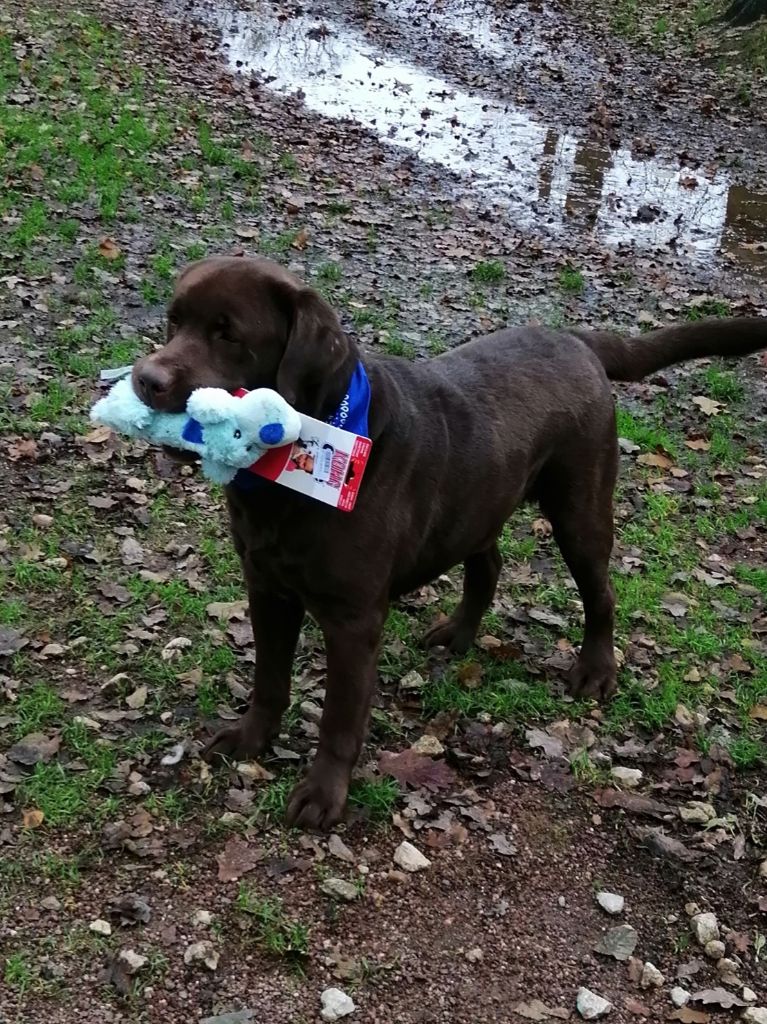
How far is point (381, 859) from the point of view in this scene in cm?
372

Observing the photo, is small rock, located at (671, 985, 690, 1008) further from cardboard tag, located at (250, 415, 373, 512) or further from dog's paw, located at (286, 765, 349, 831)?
cardboard tag, located at (250, 415, 373, 512)

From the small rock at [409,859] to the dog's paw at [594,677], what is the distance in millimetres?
1268

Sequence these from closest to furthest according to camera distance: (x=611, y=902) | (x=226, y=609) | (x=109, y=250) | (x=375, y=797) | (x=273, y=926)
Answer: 1. (x=273, y=926)
2. (x=611, y=902)
3. (x=375, y=797)
4. (x=226, y=609)
5. (x=109, y=250)

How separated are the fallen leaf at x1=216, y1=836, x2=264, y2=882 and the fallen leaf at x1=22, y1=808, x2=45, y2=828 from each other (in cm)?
63

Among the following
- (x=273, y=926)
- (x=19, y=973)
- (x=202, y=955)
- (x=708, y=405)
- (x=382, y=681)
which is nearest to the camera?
(x=19, y=973)

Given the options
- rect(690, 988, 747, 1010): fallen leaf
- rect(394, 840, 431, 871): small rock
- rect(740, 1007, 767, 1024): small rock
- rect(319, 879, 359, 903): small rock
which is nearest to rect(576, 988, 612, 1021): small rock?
rect(690, 988, 747, 1010): fallen leaf

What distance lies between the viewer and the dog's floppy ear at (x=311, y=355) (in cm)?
319

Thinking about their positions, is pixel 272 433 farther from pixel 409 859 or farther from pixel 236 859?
pixel 409 859

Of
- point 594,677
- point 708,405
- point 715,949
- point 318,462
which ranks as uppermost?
point 318,462

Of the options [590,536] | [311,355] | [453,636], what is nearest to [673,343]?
[590,536]

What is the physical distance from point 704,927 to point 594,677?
1336 mm

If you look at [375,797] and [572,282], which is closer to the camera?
[375,797]

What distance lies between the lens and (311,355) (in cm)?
321

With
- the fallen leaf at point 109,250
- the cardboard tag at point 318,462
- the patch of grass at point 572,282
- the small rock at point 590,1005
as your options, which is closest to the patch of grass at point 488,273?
the patch of grass at point 572,282
